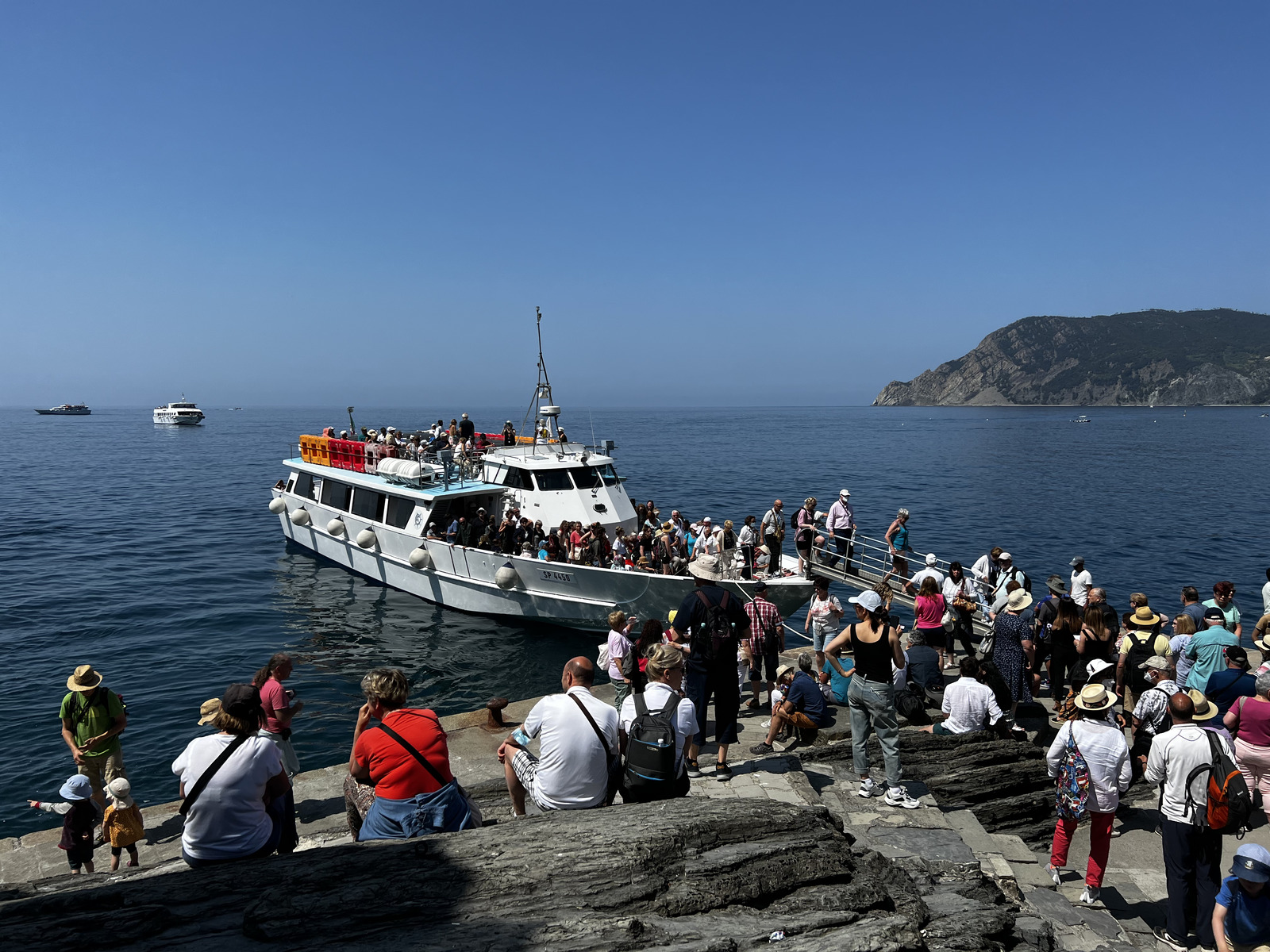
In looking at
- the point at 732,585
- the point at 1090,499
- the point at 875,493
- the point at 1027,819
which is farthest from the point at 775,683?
the point at 1090,499

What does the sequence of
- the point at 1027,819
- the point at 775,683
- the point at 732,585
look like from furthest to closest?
the point at 732,585, the point at 775,683, the point at 1027,819

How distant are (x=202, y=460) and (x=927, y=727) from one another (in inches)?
3113

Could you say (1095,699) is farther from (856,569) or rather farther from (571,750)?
(856,569)

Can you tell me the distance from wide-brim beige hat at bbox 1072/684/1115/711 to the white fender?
45.1 feet

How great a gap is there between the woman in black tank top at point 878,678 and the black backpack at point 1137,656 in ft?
14.2

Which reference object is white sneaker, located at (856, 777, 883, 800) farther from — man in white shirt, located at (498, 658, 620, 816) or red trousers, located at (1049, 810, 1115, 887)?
man in white shirt, located at (498, 658, 620, 816)

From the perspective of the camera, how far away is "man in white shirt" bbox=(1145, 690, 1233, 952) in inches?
222

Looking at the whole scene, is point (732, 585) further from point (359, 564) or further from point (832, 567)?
point (359, 564)

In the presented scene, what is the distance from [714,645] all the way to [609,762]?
204 centimetres

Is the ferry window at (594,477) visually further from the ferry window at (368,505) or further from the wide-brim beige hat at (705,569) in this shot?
the wide-brim beige hat at (705,569)

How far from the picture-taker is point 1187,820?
18.5 ft

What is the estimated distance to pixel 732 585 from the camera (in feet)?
49.6

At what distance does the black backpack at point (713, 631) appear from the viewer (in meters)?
6.72

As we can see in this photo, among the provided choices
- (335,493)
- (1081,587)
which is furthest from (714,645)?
(335,493)
